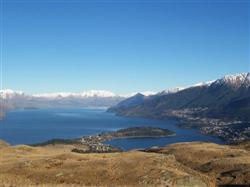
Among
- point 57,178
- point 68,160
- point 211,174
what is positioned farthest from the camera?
point 211,174

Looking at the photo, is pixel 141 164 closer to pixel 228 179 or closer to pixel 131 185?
pixel 131 185

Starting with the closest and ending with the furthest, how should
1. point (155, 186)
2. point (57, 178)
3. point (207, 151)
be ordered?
point (155, 186) → point (57, 178) → point (207, 151)

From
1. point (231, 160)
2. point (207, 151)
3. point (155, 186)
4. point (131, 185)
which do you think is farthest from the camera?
point (207, 151)

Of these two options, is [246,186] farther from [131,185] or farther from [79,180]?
[79,180]

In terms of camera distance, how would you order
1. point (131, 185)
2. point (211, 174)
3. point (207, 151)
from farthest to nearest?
point (207, 151) → point (211, 174) → point (131, 185)

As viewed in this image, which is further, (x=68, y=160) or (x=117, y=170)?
(x=68, y=160)

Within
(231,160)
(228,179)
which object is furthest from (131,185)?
(231,160)

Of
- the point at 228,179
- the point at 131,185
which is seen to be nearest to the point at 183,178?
the point at 131,185

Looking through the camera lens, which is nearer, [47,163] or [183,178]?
[183,178]
